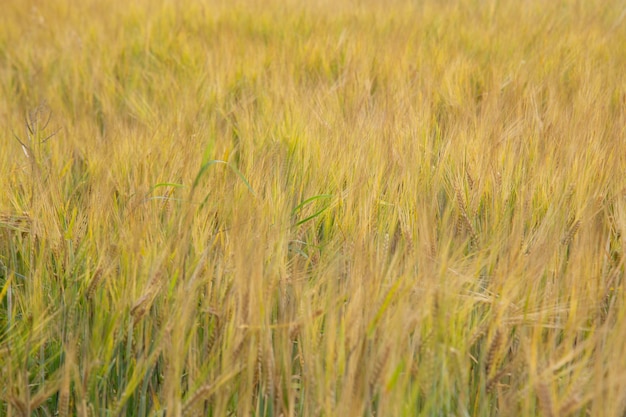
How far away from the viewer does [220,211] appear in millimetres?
999

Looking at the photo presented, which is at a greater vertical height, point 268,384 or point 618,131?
point 618,131

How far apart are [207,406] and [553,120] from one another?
36.9 inches

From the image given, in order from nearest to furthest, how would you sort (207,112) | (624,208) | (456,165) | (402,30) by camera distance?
(624,208)
(456,165)
(207,112)
(402,30)

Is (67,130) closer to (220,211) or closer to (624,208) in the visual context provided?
(220,211)

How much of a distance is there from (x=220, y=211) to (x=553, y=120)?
73 centimetres

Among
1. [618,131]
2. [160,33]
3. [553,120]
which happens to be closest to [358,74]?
[553,120]

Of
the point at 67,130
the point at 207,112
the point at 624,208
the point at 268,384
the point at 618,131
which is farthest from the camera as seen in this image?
the point at 207,112

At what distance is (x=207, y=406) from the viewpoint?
0.72 m

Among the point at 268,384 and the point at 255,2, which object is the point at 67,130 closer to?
the point at 268,384

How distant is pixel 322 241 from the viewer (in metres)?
1.00

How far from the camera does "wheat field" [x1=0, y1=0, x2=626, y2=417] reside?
68 centimetres

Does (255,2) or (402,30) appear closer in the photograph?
(402,30)

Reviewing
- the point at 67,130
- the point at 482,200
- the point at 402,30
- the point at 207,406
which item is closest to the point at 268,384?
the point at 207,406

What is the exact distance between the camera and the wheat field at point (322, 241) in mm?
681
